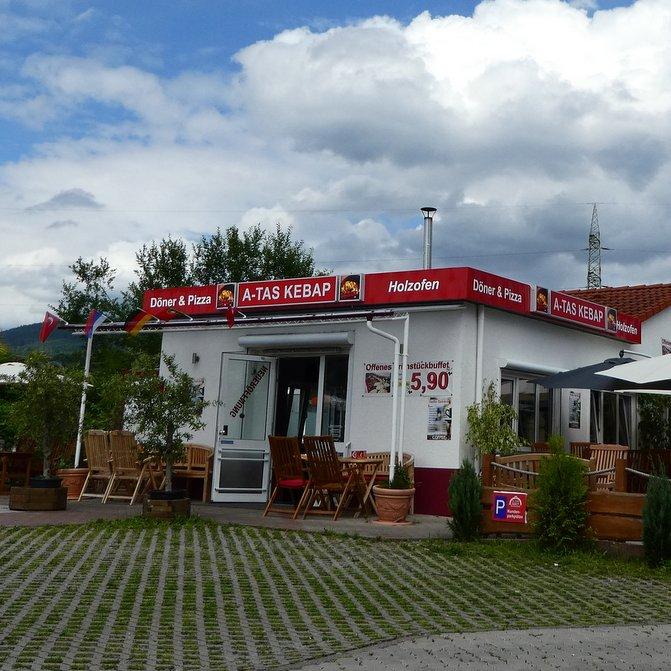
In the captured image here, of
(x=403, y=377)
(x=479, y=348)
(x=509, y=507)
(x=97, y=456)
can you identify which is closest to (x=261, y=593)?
(x=509, y=507)

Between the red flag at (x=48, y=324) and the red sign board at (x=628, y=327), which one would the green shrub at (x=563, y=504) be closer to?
the red sign board at (x=628, y=327)

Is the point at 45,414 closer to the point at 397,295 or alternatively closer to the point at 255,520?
the point at 255,520

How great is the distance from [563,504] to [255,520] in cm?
375

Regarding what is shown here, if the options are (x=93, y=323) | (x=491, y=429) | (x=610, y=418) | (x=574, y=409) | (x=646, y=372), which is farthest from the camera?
(x=610, y=418)

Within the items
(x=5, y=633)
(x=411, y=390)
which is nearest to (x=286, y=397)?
(x=411, y=390)

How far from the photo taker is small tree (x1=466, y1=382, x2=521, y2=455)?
11703mm

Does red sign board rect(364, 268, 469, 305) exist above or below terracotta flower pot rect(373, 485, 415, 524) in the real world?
above

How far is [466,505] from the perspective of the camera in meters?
9.41

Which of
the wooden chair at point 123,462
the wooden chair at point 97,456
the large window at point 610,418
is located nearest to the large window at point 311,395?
the wooden chair at point 123,462

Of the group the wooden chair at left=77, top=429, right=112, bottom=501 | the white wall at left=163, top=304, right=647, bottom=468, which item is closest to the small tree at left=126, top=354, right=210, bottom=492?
the wooden chair at left=77, top=429, right=112, bottom=501

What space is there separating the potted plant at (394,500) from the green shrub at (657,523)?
3.27 metres

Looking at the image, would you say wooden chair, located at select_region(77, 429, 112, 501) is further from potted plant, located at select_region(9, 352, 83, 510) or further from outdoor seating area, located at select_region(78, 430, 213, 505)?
potted plant, located at select_region(9, 352, 83, 510)

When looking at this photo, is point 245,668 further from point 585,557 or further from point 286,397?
point 286,397

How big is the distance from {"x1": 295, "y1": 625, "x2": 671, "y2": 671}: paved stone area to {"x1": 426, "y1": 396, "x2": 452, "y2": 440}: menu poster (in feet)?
21.2
